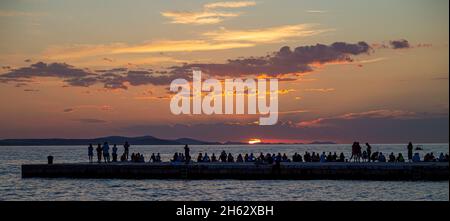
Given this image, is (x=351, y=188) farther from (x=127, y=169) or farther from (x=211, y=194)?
(x=127, y=169)

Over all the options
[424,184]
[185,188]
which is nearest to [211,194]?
[185,188]

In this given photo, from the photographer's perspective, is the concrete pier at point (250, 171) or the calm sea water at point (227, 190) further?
the concrete pier at point (250, 171)

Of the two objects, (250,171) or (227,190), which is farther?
(250,171)

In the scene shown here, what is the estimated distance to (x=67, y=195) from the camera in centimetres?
4612

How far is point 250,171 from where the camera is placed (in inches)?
2025

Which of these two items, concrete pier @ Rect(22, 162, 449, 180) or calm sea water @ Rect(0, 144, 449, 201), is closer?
calm sea water @ Rect(0, 144, 449, 201)

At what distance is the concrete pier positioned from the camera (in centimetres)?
4816

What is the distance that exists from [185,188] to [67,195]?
8.42 metres

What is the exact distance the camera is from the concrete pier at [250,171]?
48156 mm

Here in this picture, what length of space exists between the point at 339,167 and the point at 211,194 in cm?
1114
